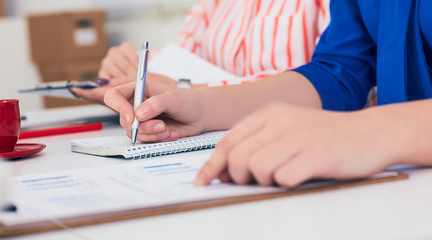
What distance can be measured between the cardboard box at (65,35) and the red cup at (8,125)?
2.32 m

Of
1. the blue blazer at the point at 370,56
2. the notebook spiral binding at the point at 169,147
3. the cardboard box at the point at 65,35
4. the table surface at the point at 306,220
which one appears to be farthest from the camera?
the cardboard box at the point at 65,35

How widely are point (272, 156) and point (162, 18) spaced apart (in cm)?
288

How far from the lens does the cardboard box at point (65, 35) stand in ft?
9.43

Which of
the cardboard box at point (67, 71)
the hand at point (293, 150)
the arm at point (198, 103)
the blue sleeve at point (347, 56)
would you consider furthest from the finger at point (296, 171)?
the cardboard box at point (67, 71)

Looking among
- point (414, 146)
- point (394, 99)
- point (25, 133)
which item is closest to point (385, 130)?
point (414, 146)

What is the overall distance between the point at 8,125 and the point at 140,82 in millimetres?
198

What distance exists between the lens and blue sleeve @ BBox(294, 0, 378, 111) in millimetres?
880

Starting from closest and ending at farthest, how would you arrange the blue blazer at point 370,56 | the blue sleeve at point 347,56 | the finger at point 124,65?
the blue blazer at point 370,56 < the blue sleeve at point 347,56 < the finger at point 124,65

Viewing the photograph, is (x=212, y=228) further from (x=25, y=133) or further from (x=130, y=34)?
(x=130, y=34)

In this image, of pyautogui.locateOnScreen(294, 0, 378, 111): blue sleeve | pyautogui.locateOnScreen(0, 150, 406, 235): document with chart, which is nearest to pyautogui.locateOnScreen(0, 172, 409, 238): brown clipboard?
pyautogui.locateOnScreen(0, 150, 406, 235): document with chart

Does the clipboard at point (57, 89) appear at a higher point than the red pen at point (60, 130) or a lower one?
higher

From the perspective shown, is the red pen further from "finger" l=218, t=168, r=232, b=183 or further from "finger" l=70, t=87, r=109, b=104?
"finger" l=218, t=168, r=232, b=183

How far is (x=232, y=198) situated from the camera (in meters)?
0.39

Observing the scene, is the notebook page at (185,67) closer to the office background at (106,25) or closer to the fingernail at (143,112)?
the fingernail at (143,112)
